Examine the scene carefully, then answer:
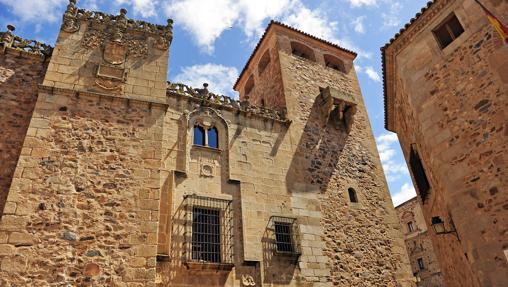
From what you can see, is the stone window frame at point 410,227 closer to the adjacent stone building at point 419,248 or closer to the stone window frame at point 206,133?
the adjacent stone building at point 419,248

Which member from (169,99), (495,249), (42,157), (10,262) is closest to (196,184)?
(169,99)

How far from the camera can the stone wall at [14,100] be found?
789 centimetres

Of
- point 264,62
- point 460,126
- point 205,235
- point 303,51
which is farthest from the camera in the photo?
point 264,62

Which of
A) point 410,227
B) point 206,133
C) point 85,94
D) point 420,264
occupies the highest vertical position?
point 410,227

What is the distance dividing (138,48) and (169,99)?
64.4 inches

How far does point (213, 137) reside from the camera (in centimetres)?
1087

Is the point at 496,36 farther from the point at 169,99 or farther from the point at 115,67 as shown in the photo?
the point at 115,67

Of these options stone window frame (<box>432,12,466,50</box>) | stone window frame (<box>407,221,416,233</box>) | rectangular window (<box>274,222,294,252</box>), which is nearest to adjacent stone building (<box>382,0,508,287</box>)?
stone window frame (<box>432,12,466,50</box>)

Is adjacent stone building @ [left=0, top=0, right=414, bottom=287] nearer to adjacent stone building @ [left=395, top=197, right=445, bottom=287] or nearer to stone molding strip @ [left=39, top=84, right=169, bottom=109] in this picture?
stone molding strip @ [left=39, top=84, right=169, bottom=109]

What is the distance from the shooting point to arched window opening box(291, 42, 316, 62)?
1577 centimetres

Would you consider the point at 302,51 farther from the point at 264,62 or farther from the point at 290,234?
the point at 290,234

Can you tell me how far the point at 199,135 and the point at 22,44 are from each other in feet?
17.1

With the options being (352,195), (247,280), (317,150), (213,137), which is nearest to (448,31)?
(317,150)

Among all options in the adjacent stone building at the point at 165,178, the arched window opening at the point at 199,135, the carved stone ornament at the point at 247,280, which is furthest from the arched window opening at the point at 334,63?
the carved stone ornament at the point at 247,280
